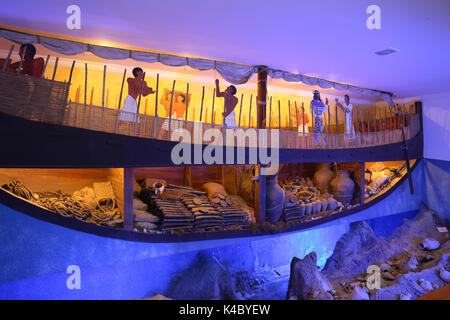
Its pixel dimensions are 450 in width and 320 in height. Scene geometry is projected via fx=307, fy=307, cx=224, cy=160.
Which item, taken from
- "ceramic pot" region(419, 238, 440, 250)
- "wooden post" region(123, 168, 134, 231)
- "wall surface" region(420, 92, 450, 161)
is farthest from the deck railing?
"wall surface" region(420, 92, 450, 161)

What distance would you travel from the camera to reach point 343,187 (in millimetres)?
9562

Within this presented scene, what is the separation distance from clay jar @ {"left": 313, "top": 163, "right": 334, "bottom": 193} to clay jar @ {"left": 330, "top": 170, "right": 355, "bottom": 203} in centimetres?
25

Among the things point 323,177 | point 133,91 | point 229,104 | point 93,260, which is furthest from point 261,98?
point 93,260

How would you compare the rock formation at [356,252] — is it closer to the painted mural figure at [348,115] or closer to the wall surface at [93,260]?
the wall surface at [93,260]

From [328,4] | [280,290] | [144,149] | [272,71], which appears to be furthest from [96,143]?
[280,290]

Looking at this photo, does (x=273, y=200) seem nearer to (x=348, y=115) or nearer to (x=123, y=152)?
(x=123, y=152)

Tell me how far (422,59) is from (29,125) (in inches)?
313

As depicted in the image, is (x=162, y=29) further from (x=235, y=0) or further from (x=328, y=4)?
(x=328, y=4)

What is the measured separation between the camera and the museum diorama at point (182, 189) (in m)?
4.86

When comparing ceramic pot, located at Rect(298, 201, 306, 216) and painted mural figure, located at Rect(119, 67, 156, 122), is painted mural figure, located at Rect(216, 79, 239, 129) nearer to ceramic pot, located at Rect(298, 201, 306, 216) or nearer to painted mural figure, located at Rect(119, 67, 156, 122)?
painted mural figure, located at Rect(119, 67, 156, 122)

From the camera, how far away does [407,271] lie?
8422mm

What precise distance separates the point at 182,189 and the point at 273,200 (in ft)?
7.36

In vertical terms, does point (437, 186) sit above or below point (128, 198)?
below

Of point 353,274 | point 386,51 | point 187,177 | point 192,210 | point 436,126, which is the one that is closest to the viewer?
point 386,51
